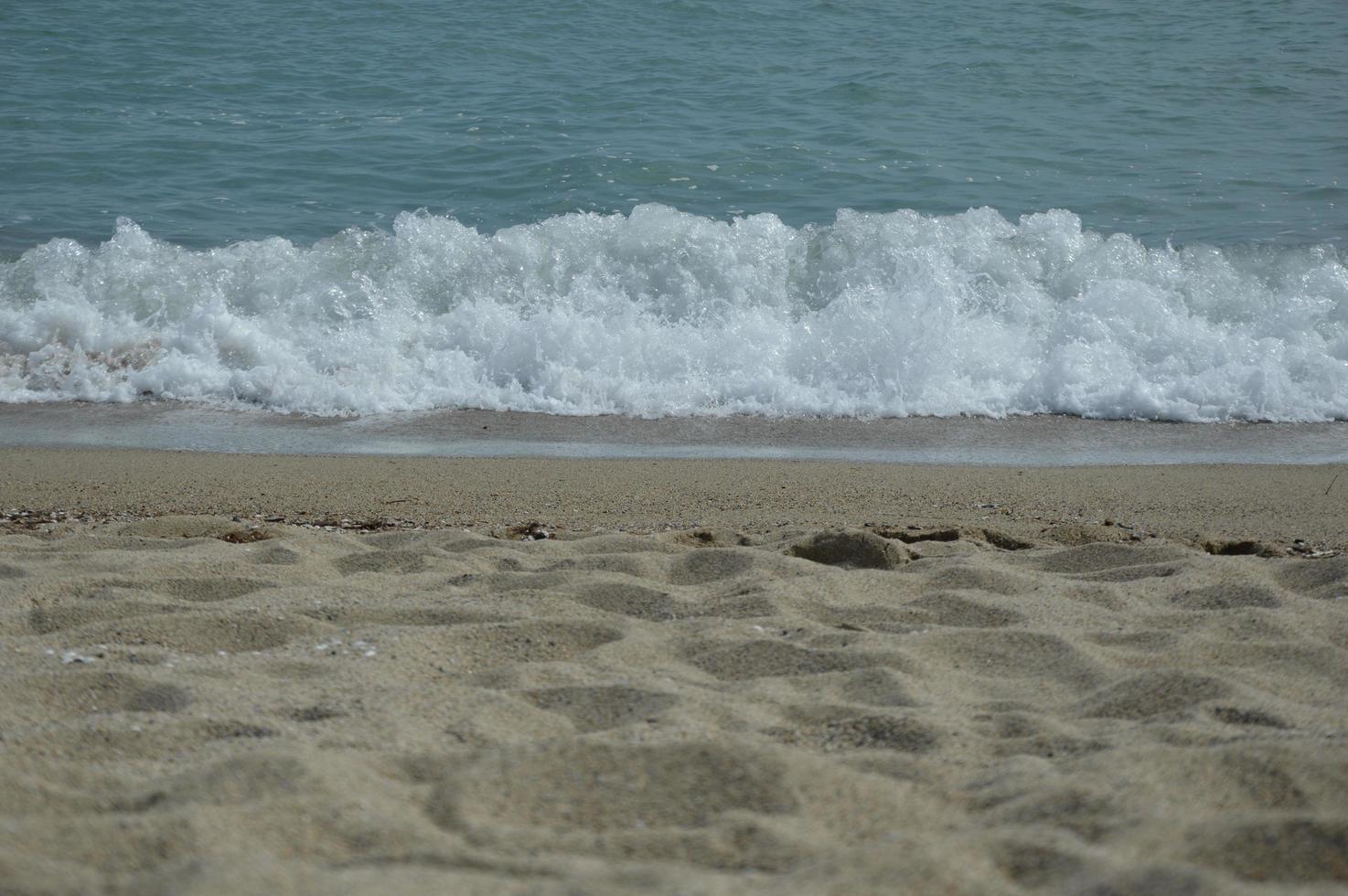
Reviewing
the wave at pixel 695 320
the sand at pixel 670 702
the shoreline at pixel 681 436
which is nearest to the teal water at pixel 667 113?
the wave at pixel 695 320

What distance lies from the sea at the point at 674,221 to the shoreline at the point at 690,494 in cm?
48

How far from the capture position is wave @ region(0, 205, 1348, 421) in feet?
21.7

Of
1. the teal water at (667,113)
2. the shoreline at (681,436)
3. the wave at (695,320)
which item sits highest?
the teal water at (667,113)

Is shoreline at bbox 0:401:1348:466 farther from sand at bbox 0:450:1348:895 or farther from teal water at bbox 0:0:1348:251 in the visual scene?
teal water at bbox 0:0:1348:251

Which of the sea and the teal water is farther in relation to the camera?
the teal water

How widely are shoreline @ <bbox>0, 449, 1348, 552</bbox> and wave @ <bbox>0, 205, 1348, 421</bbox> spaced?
1121 millimetres

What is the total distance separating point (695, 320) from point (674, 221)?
117 centimetres

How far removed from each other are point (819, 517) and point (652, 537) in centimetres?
87

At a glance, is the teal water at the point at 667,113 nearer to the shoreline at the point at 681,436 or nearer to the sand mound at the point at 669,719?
the shoreline at the point at 681,436

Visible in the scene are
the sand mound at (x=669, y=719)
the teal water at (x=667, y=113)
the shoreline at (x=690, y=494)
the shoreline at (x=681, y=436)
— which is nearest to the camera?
the sand mound at (x=669, y=719)

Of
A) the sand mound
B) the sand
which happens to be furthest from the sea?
the sand mound

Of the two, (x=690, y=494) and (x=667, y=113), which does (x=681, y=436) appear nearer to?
(x=690, y=494)

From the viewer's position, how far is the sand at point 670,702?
1.72 metres

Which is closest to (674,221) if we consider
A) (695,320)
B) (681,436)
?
(695,320)
